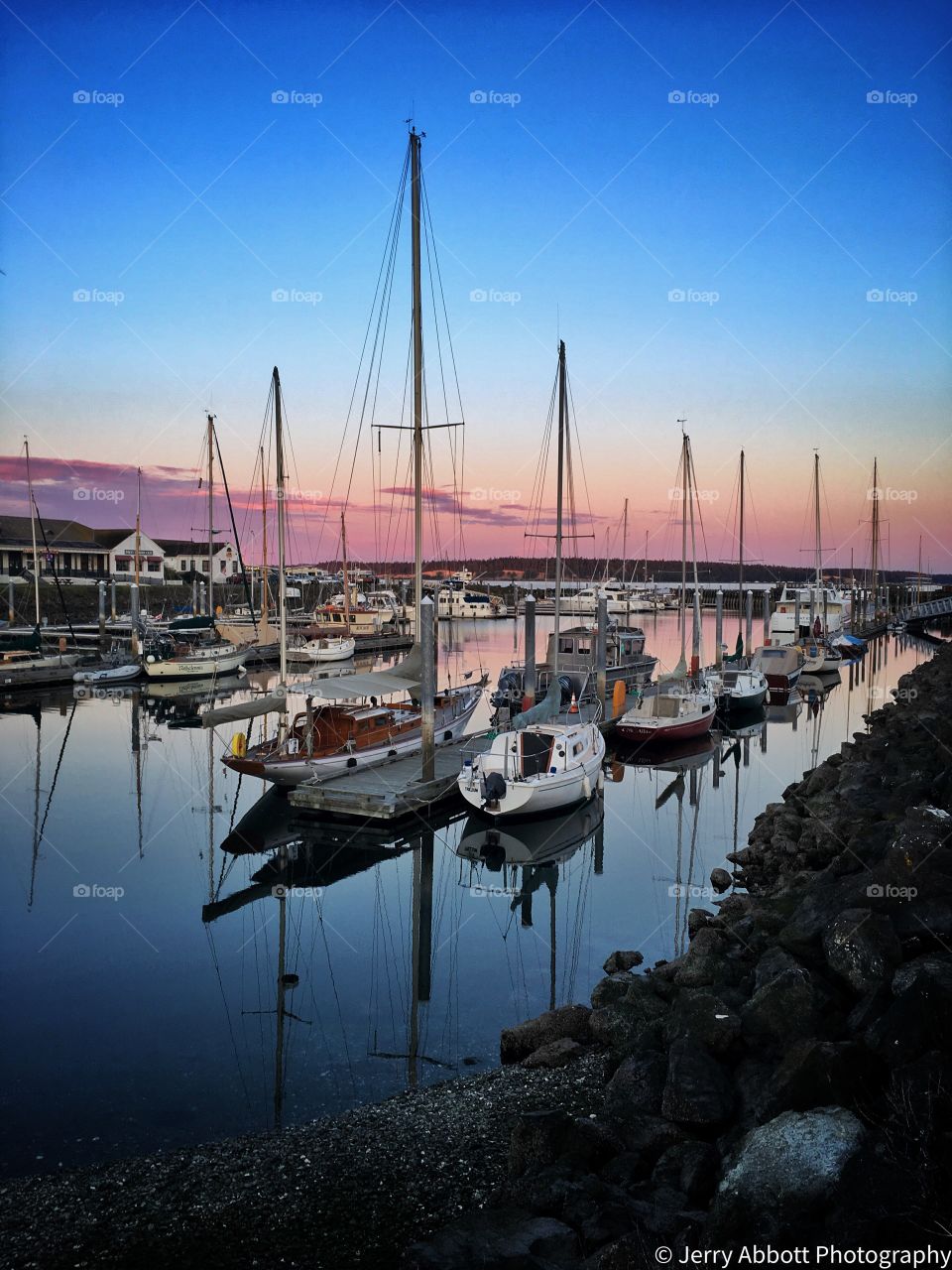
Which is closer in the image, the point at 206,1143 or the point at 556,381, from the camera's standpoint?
the point at 206,1143

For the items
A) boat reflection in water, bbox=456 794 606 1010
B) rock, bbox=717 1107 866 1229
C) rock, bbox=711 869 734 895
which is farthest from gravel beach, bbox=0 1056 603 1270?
rock, bbox=711 869 734 895

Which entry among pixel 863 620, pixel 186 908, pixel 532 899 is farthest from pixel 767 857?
pixel 863 620

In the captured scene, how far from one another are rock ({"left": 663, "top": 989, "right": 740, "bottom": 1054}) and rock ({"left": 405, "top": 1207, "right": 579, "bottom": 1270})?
271 centimetres

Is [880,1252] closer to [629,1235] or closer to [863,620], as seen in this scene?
[629,1235]

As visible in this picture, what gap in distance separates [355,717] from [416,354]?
28.2 ft

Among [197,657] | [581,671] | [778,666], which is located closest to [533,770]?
[581,671]

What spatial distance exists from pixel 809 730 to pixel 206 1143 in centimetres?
2833

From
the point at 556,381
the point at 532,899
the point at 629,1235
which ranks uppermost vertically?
the point at 556,381

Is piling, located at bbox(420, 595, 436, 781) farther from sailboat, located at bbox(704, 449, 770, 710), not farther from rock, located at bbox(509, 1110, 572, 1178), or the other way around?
sailboat, located at bbox(704, 449, 770, 710)

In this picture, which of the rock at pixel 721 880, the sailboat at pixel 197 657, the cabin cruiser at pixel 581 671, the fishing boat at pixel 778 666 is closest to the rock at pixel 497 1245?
the rock at pixel 721 880

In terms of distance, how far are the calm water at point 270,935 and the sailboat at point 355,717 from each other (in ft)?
4.18

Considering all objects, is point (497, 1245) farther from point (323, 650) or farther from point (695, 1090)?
point (323, 650)

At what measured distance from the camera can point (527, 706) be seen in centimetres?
2723

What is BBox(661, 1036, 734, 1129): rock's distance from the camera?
7.36 metres
